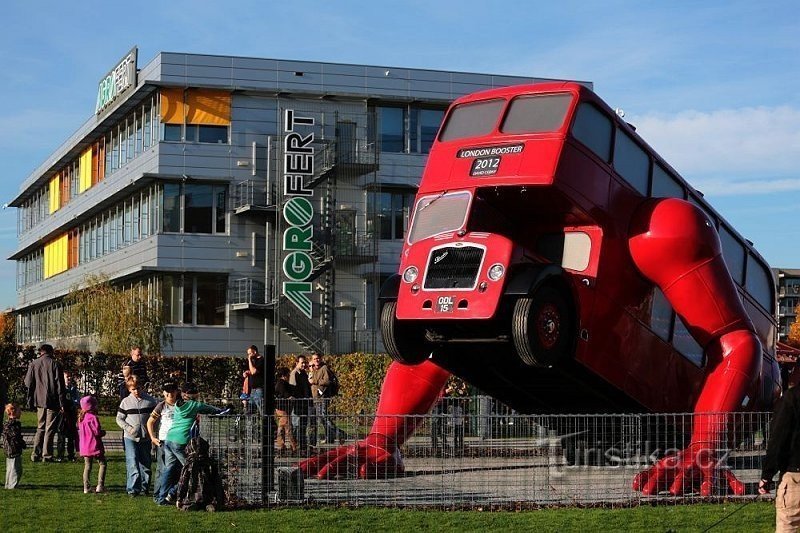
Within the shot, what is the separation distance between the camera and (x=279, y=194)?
47.4 metres

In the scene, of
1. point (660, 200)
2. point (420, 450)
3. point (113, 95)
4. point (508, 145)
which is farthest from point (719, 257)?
point (113, 95)

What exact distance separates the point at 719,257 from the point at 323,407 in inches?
302

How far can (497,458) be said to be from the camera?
1619 centimetres

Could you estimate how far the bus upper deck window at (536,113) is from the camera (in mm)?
15188

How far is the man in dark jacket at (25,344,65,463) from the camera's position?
799 inches

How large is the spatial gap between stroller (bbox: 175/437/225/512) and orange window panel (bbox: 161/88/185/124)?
3583cm

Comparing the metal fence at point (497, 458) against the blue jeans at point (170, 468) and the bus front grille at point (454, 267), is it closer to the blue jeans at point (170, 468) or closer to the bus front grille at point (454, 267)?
the blue jeans at point (170, 468)

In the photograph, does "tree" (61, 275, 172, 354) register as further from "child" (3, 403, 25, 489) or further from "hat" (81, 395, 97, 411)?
"hat" (81, 395, 97, 411)

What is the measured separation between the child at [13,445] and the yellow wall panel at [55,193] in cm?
5692

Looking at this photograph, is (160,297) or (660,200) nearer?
(660,200)

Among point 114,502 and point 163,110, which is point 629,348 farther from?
point 163,110

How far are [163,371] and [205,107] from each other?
14535 millimetres

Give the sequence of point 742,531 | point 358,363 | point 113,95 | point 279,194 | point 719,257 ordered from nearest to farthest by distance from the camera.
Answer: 1. point 742,531
2. point 719,257
3. point 358,363
4. point 279,194
5. point 113,95

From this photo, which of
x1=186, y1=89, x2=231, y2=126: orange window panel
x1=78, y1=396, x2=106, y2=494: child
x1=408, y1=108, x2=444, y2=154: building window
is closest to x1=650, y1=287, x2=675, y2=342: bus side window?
x1=78, y1=396, x2=106, y2=494: child
